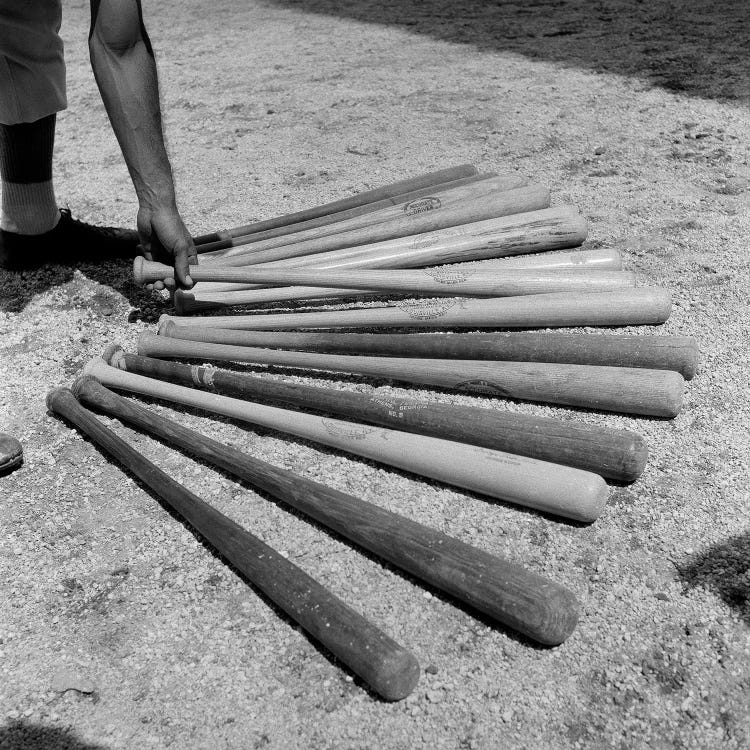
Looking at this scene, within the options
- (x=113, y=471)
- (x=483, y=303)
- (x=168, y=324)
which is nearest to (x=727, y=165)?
(x=483, y=303)

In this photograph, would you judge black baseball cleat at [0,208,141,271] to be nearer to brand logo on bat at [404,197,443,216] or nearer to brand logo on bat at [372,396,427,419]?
brand logo on bat at [404,197,443,216]

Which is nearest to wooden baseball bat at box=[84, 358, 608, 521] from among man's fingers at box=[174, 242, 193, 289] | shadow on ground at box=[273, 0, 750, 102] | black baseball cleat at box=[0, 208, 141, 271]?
man's fingers at box=[174, 242, 193, 289]

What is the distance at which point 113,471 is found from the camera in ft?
8.22

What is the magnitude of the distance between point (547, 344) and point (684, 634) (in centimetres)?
103

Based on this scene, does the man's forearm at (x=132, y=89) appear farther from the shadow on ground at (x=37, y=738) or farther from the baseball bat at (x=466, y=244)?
the shadow on ground at (x=37, y=738)

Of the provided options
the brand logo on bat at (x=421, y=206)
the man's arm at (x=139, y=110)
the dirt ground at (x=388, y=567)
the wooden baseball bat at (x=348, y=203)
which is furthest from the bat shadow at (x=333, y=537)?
the brand logo on bat at (x=421, y=206)

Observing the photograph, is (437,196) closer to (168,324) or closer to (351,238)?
(351,238)

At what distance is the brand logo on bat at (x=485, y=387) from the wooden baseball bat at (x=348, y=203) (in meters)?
1.37

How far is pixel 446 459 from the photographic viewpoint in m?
2.22

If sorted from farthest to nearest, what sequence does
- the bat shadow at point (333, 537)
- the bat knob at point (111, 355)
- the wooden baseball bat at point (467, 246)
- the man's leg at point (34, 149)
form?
the man's leg at point (34, 149) < the wooden baseball bat at point (467, 246) < the bat knob at point (111, 355) < the bat shadow at point (333, 537)

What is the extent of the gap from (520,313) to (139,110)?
1.52 m

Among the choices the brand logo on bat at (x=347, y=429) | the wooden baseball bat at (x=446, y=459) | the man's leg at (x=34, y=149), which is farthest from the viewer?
the man's leg at (x=34, y=149)

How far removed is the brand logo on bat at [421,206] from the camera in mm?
3451

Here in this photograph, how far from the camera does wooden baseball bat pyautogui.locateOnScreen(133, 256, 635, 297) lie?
9.39ft
